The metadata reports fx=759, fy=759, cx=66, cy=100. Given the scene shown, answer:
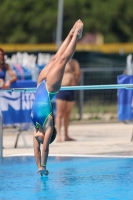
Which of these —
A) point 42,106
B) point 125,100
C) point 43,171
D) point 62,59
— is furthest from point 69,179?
point 125,100

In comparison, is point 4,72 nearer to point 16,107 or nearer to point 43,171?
point 16,107

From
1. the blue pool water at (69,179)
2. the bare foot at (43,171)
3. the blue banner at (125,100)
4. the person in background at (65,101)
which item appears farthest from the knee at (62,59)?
the blue banner at (125,100)

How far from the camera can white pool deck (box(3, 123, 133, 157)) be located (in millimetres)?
12656

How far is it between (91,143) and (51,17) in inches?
1465

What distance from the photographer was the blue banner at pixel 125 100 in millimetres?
16688

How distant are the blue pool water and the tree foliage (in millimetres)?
39874

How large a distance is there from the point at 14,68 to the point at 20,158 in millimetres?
7123

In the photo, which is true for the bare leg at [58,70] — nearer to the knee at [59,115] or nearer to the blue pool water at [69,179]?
the blue pool water at [69,179]

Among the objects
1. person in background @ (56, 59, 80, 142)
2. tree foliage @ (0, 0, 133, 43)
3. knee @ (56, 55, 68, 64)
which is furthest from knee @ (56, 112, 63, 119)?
tree foliage @ (0, 0, 133, 43)

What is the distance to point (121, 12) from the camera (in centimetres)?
5341

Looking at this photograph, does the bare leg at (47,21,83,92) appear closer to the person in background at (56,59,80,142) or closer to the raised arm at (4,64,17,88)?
the person in background at (56,59,80,142)

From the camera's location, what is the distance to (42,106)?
9.48 m

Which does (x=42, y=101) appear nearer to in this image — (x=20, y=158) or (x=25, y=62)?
(x=20, y=158)

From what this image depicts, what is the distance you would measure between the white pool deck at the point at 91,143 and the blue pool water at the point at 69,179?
1.03 metres
